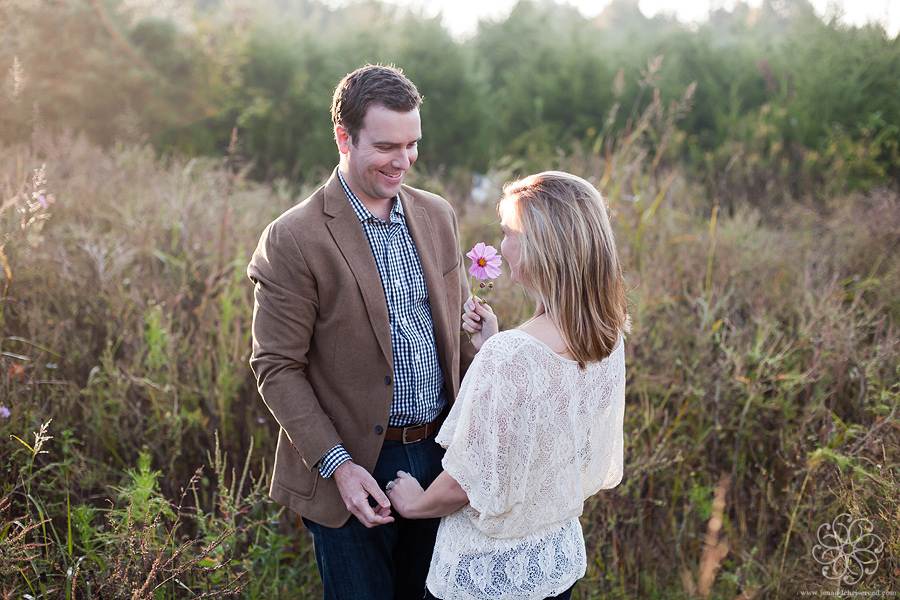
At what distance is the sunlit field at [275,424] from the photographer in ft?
8.13

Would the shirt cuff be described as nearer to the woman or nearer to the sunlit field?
the woman

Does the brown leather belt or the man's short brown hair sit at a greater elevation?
the man's short brown hair

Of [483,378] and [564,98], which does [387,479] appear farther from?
[564,98]

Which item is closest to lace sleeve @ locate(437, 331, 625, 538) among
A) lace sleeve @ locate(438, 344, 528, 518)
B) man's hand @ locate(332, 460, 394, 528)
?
lace sleeve @ locate(438, 344, 528, 518)

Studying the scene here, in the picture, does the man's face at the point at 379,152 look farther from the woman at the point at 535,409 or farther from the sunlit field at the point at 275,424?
the sunlit field at the point at 275,424

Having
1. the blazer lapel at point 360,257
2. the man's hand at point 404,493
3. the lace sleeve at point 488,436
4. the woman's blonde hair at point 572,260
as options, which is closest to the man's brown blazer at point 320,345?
the blazer lapel at point 360,257

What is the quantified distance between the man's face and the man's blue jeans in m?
0.88

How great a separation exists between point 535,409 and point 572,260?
384 millimetres

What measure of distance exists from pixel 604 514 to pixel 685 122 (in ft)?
30.8

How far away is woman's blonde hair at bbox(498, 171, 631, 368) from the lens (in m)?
1.60

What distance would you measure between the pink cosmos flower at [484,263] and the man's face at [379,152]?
40 cm

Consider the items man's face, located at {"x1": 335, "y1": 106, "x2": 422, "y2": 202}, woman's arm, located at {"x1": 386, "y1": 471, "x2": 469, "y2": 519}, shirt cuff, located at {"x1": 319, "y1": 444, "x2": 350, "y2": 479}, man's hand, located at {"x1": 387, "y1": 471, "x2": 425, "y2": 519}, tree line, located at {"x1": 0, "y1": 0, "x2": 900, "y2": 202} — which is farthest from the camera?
tree line, located at {"x1": 0, "y1": 0, "x2": 900, "y2": 202}

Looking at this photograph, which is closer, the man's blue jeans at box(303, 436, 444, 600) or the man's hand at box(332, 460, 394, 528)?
the man's hand at box(332, 460, 394, 528)

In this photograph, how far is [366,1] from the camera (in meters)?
16.0
